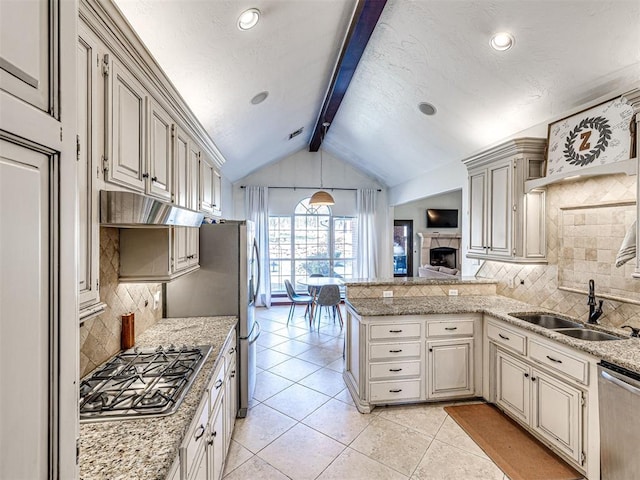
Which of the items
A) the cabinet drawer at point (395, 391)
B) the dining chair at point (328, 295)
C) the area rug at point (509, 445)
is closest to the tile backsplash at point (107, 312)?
the cabinet drawer at point (395, 391)

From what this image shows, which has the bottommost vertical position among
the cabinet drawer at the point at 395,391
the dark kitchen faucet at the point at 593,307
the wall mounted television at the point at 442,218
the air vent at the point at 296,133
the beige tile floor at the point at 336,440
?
the beige tile floor at the point at 336,440

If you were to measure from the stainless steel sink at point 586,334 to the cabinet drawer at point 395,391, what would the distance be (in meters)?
1.27

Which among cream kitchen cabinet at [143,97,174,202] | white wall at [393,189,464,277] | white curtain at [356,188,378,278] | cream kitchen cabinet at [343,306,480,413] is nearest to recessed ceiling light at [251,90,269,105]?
cream kitchen cabinet at [143,97,174,202]

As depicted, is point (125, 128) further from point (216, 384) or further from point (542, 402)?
point (542, 402)

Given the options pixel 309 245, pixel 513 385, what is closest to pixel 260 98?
pixel 513 385

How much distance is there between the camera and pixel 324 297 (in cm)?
537

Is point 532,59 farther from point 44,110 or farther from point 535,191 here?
point 44,110

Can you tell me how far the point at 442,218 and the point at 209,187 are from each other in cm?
703

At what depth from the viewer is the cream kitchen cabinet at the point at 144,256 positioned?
73.3 inches

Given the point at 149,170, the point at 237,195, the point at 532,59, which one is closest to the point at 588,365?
the point at 532,59

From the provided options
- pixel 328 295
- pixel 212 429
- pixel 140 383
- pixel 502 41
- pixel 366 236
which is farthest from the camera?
pixel 366 236

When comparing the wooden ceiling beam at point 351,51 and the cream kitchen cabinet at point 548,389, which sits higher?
the wooden ceiling beam at point 351,51

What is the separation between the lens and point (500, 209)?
3.14 metres

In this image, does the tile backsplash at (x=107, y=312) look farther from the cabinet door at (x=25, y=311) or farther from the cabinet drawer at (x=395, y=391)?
the cabinet drawer at (x=395, y=391)
